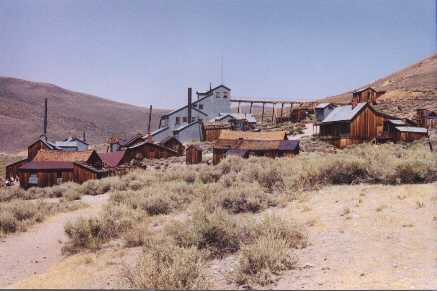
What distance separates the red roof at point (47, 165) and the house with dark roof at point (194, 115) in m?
23.3

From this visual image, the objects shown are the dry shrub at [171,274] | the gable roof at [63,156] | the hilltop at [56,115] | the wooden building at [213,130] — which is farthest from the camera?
the hilltop at [56,115]

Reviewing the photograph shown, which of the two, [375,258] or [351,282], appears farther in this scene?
[375,258]

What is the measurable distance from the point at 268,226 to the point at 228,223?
91 cm

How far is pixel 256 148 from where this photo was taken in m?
33.5

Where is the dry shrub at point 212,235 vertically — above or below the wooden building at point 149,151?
below

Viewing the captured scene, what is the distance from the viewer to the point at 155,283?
5.60 m

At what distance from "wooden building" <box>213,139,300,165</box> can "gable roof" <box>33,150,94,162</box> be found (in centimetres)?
1094

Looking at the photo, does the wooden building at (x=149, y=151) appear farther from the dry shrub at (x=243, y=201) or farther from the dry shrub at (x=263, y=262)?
the dry shrub at (x=263, y=262)

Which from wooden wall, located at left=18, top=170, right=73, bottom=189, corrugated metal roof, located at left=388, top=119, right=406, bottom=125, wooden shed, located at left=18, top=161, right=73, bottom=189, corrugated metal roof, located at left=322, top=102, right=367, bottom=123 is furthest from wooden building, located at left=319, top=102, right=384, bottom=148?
wooden shed, located at left=18, top=161, right=73, bottom=189

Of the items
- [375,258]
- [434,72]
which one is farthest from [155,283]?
[434,72]

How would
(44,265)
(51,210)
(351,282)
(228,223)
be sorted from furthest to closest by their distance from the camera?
(51,210) → (44,265) → (228,223) → (351,282)

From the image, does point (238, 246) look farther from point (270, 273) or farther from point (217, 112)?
point (217, 112)

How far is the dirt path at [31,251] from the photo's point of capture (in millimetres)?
8750

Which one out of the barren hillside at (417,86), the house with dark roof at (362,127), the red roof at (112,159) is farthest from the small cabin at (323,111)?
the red roof at (112,159)
